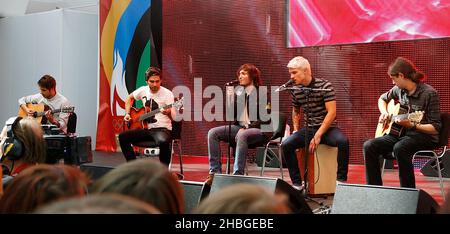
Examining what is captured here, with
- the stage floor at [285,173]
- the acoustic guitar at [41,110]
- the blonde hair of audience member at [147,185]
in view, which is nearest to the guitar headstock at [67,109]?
the acoustic guitar at [41,110]

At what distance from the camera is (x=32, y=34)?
1170 cm

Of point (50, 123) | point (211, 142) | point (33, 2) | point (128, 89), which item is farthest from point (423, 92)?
point (33, 2)

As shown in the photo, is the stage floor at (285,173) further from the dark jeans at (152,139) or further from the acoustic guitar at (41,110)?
the acoustic guitar at (41,110)

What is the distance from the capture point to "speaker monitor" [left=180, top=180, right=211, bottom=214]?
132 inches

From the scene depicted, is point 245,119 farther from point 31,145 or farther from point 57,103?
point 31,145

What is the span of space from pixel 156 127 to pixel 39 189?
5662 millimetres

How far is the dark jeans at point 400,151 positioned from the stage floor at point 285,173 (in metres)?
0.36

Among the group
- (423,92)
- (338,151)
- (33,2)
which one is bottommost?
(338,151)

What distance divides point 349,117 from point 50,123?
3.74 meters

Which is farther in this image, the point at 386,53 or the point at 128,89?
the point at 128,89

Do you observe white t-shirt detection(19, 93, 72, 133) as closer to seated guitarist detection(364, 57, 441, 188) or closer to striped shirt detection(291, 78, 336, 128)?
striped shirt detection(291, 78, 336, 128)

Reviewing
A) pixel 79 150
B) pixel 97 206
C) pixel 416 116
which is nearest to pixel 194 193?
pixel 97 206

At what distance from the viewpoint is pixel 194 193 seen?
3.40 metres
